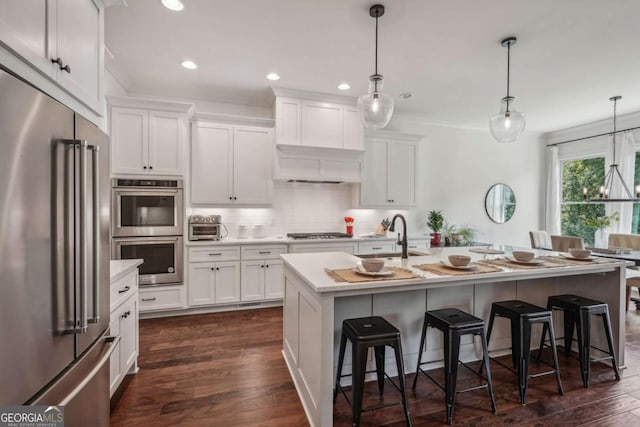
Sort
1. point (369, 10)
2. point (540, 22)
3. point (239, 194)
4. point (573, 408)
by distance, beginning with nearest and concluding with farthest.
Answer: point (573, 408) < point (369, 10) < point (540, 22) < point (239, 194)

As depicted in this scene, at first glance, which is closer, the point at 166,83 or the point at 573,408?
the point at 573,408

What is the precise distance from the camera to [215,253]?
371cm

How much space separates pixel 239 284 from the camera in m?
3.79

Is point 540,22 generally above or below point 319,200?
above

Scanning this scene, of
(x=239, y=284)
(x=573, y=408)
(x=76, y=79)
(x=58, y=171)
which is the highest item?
(x=76, y=79)

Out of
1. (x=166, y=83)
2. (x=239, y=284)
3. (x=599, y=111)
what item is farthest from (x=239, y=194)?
(x=599, y=111)

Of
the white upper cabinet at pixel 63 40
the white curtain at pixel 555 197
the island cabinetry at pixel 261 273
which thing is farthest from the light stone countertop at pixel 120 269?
the white curtain at pixel 555 197

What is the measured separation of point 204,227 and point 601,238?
662cm

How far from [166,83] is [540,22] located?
158 inches

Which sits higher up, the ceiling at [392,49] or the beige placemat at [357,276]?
the ceiling at [392,49]

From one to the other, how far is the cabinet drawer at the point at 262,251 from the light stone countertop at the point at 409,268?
146 centimetres

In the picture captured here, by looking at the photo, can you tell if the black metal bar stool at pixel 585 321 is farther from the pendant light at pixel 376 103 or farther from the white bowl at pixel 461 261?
the pendant light at pixel 376 103

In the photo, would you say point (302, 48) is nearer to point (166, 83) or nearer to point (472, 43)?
point (472, 43)

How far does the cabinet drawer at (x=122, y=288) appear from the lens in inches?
74.9
